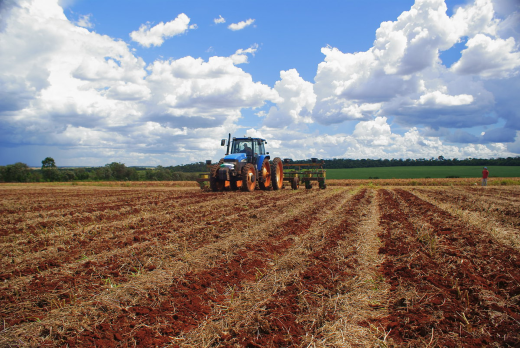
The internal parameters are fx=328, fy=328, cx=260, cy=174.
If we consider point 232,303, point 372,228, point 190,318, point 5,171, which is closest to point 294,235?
point 372,228

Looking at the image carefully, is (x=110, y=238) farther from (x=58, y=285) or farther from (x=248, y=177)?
(x=248, y=177)

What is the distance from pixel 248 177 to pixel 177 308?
12.1m

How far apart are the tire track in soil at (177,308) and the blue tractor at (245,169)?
→ 10005 mm

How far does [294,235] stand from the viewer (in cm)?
664

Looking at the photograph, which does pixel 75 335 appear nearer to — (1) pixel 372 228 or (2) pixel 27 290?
(2) pixel 27 290

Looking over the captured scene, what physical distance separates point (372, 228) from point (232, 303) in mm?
4879

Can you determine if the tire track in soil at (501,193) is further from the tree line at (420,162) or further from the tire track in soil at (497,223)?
the tree line at (420,162)

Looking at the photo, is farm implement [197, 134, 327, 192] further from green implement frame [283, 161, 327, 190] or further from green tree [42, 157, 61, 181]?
green tree [42, 157, 61, 181]

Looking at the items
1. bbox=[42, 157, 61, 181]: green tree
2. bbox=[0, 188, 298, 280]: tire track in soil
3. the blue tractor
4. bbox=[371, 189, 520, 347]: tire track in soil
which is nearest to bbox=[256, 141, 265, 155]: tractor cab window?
the blue tractor

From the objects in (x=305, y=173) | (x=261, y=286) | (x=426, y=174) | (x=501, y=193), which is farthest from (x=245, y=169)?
(x=426, y=174)

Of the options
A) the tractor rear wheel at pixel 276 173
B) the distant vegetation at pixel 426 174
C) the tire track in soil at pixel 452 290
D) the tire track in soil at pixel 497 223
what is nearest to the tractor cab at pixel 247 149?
the tractor rear wheel at pixel 276 173

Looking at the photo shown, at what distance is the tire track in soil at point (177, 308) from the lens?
2.78 m

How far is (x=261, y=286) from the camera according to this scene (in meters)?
3.88

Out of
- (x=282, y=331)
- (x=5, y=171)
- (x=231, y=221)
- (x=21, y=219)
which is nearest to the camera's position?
(x=282, y=331)
